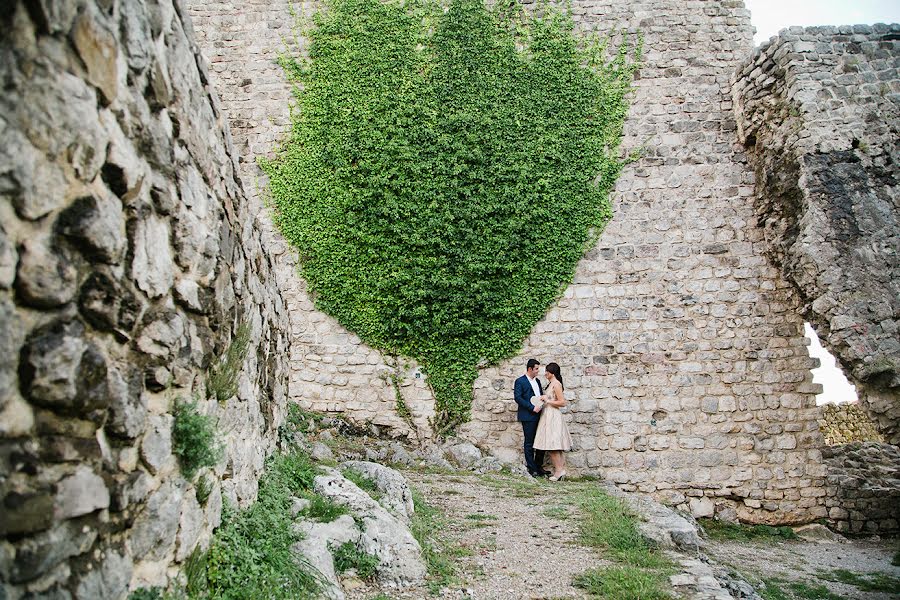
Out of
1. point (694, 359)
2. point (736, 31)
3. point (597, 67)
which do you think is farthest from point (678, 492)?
point (736, 31)

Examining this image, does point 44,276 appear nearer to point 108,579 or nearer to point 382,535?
point 108,579

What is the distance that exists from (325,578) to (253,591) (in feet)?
2.02

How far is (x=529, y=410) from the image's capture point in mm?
8750

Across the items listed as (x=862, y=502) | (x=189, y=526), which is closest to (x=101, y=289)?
(x=189, y=526)

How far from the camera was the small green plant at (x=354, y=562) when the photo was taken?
395 centimetres

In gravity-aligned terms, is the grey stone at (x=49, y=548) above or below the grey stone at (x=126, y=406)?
below

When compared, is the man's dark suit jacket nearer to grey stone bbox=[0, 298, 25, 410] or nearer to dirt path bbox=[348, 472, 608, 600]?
dirt path bbox=[348, 472, 608, 600]

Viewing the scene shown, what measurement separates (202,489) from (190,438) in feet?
1.21

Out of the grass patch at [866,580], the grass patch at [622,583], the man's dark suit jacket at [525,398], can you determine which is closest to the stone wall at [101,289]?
the grass patch at [622,583]

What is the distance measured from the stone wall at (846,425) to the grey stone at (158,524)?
12298 mm

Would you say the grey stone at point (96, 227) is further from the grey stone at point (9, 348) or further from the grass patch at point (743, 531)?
the grass patch at point (743, 531)

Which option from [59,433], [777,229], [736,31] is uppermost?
[736,31]

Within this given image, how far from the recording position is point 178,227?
2.73 metres

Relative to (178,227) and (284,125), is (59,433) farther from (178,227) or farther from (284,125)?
(284,125)
